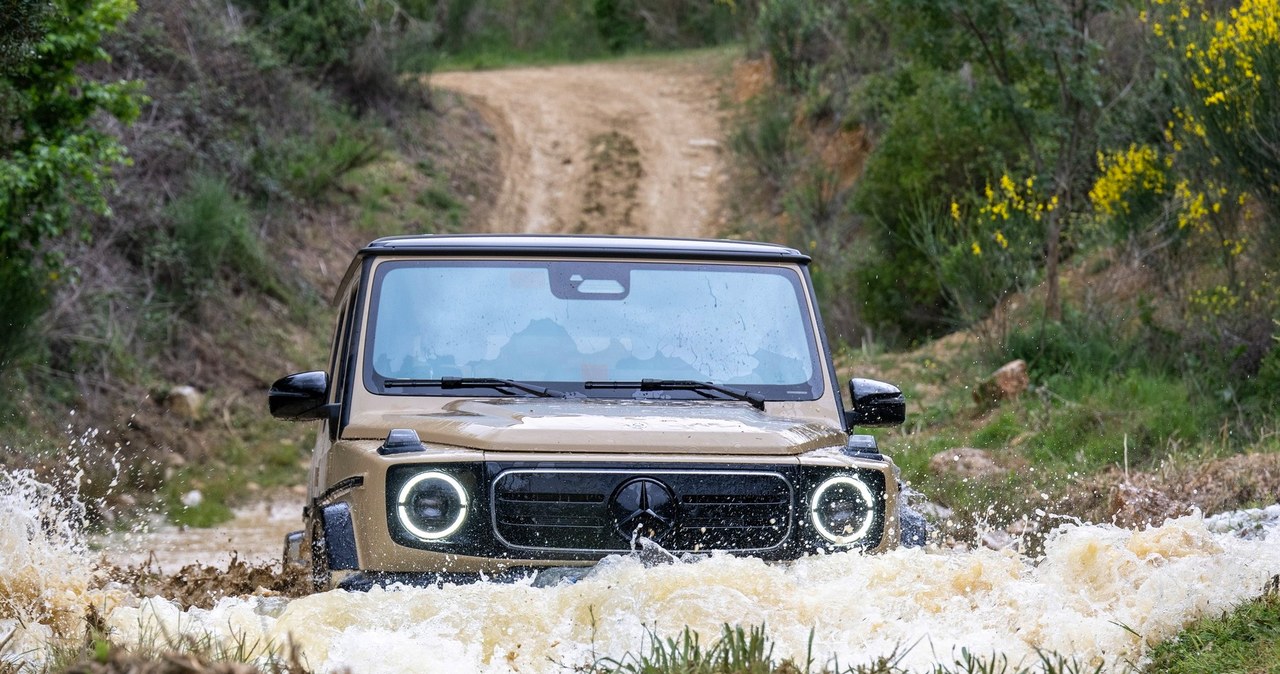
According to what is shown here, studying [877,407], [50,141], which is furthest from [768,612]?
[50,141]

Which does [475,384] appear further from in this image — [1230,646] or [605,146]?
[605,146]

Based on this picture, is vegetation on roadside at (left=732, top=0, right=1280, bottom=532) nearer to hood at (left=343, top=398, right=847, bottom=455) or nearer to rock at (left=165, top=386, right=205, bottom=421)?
hood at (left=343, top=398, right=847, bottom=455)

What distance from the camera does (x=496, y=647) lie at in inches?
158

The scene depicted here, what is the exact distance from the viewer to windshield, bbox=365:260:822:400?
207 inches

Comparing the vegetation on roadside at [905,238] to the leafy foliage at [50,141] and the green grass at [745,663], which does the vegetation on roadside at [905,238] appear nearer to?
the leafy foliage at [50,141]

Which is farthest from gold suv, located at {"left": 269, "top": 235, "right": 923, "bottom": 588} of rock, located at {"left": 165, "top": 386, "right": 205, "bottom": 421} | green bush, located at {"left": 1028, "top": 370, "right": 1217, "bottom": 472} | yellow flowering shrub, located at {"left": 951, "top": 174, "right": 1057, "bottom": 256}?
rock, located at {"left": 165, "top": 386, "right": 205, "bottom": 421}

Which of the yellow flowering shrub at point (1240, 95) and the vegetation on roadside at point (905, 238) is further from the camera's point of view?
the yellow flowering shrub at point (1240, 95)

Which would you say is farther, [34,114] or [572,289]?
[34,114]

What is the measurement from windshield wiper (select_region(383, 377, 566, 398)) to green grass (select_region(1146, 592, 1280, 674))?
2043 mm

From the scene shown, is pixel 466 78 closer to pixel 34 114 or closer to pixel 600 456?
pixel 34 114

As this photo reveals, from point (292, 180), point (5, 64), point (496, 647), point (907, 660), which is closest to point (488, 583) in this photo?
point (496, 647)

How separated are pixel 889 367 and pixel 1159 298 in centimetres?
255

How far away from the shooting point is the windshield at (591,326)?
5262mm

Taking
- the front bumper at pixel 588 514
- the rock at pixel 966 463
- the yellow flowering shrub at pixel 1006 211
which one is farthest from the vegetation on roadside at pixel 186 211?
the yellow flowering shrub at pixel 1006 211
